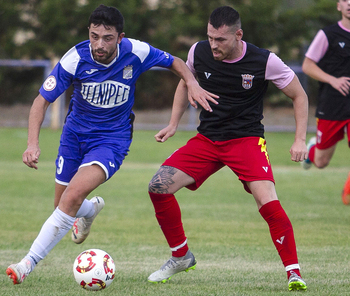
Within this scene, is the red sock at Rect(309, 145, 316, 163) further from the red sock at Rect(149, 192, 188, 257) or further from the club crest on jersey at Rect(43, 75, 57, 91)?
the club crest on jersey at Rect(43, 75, 57, 91)

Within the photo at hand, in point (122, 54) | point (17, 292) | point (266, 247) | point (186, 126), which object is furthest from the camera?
point (186, 126)

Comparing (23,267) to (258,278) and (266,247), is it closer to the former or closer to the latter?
(258,278)

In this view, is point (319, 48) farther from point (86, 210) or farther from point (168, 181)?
point (86, 210)

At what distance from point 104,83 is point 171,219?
1.27 metres

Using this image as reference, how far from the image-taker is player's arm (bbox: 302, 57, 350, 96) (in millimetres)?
6770

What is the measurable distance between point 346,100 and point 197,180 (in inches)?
128

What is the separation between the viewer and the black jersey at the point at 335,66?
23.7 feet

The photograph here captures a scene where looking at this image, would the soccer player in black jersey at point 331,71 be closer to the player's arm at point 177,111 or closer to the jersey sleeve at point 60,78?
the player's arm at point 177,111

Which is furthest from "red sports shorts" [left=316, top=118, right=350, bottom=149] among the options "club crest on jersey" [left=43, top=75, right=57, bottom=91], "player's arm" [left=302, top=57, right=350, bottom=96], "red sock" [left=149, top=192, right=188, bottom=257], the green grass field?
"club crest on jersey" [left=43, top=75, right=57, bottom=91]

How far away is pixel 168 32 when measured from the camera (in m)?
24.7

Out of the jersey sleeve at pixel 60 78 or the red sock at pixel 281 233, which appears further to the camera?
the jersey sleeve at pixel 60 78

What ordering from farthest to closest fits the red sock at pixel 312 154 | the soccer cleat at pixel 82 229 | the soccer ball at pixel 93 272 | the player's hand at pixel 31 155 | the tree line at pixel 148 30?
the tree line at pixel 148 30, the red sock at pixel 312 154, the soccer cleat at pixel 82 229, the player's hand at pixel 31 155, the soccer ball at pixel 93 272

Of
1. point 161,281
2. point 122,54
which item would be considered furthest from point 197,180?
point 122,54

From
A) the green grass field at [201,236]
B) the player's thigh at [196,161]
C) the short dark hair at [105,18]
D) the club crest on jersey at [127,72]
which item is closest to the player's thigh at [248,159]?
the player's thigh at [196,161]
